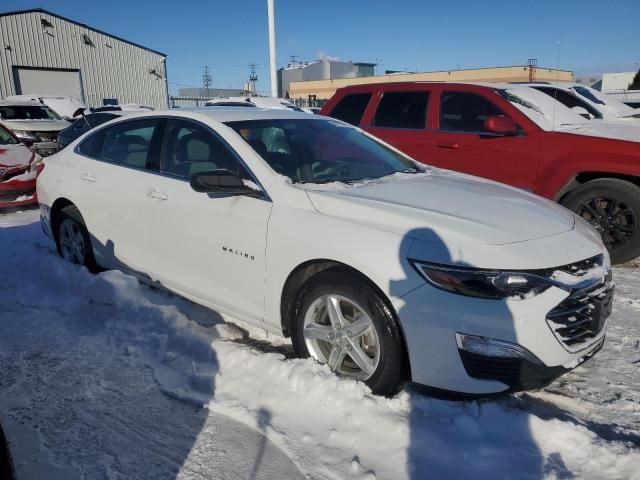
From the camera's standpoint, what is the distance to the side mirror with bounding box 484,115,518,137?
17.4ft

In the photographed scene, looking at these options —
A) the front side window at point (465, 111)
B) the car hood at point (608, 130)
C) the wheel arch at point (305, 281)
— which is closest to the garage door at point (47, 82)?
the front side window at point (465, 111)

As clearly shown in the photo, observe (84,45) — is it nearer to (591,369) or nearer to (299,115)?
(299,115)

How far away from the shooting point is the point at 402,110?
637cm

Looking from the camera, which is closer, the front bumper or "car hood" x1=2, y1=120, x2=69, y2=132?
the front bumper

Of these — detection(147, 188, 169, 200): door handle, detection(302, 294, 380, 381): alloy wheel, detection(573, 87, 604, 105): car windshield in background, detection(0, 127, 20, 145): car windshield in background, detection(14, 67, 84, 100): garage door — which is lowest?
detection(302, 294, 380, 381): alloy wheel

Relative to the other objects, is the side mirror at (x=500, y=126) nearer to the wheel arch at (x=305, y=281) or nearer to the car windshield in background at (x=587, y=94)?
the wheel arch at (x=305, y=281)

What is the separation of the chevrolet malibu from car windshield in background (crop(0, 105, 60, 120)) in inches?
531

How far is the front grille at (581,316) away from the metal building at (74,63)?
2895 cm

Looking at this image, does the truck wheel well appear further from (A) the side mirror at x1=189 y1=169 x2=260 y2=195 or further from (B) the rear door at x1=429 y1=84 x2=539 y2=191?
(A) the side mirror at x1=189 y1=169 x2=260 y2=195

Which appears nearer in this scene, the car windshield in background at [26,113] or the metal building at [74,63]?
the car windshield in background at [26,113]

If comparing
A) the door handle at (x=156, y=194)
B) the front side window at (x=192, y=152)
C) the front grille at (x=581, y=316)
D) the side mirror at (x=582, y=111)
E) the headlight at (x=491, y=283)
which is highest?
the side mirror at (x=582, y=111)

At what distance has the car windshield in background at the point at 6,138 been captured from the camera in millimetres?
8734

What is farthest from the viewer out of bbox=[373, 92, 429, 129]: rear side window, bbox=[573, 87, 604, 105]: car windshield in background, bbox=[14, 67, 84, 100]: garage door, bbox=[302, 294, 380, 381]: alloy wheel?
bbox=[14, 67, 84, 100]: garage door

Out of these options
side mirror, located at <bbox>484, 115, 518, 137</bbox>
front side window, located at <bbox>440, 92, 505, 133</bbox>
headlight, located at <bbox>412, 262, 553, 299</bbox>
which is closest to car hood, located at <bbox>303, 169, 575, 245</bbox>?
headlight, located at <bbox>412, 262, 553, 299</bbox>
